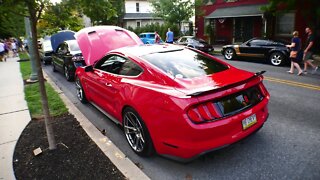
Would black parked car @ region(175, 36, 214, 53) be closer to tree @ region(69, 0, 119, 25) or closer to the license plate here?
tree @ region(69, 0, 119, 25)

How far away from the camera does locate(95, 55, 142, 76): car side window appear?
167 inches

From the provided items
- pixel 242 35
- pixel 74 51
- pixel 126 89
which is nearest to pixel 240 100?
pixel 126 89

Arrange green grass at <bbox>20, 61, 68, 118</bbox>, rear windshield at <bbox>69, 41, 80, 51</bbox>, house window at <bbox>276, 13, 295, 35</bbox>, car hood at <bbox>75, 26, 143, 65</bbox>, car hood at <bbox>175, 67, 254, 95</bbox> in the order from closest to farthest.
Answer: car hood at <bbox>175, 67, 254, 95</bbox> < green grass at <bbox>20, 61, 68, 118</bbox> < car hood at <bbox>75, 26, 143, 65</bbox> < rear windshield at <bbox>69, 41, 80, 51</bbox> < house window at <bbox>276, 13, 295, 35</bbox>

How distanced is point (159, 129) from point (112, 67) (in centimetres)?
203

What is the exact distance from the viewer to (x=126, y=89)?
13.6 feet

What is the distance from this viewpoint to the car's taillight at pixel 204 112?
3.16 m

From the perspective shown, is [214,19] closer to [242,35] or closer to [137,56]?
[242,35]

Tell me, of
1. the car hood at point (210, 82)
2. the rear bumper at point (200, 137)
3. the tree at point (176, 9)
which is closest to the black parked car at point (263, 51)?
the car hood at point (210, 82)

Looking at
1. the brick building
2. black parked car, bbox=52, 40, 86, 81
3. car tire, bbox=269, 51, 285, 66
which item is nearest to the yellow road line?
car tire, bbox=269, 51, 285, 66

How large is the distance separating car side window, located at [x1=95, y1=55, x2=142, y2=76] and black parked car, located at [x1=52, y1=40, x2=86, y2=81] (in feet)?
14.1

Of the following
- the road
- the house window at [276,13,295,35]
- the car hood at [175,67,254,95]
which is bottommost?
the road

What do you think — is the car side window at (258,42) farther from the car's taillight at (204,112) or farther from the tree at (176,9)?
the tree at (176,9)

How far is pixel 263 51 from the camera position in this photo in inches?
539

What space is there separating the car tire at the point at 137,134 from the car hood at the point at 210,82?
2.70 ft
